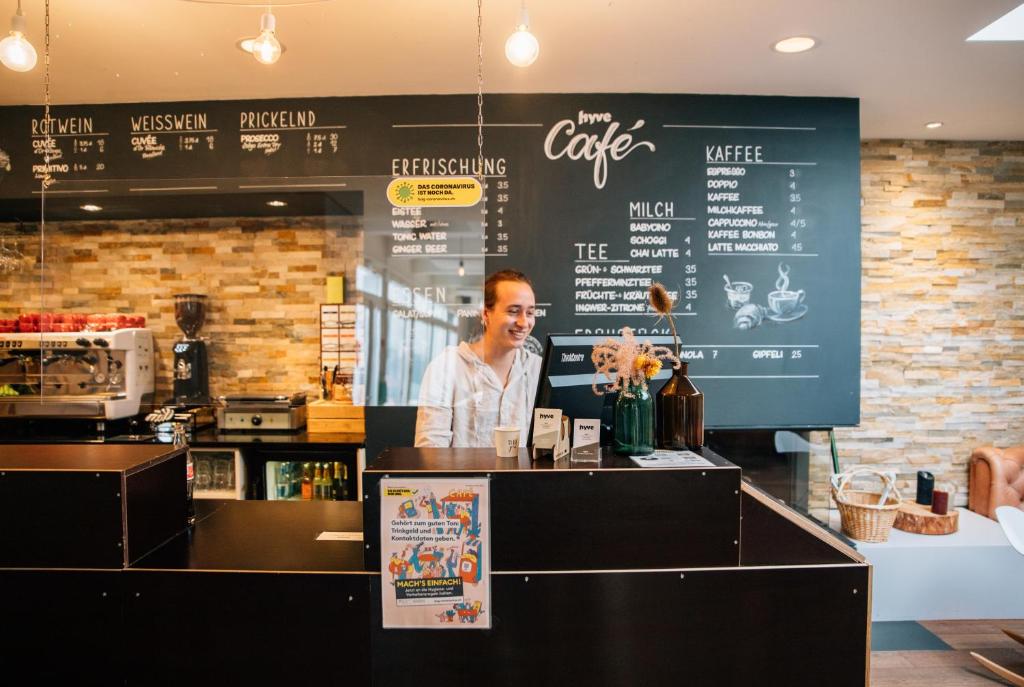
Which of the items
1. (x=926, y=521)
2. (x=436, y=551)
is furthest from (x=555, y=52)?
(x=926, y=521)

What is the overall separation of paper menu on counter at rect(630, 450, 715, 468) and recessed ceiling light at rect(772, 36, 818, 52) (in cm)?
201

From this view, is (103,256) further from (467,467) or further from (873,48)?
(873,48)

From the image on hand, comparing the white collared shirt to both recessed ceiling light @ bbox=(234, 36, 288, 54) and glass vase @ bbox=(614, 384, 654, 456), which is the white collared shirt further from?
recessed ceiling light @ bbox=(234, 36, 288, 54)

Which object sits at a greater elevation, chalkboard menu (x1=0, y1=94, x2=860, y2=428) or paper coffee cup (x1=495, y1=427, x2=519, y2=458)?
chalkboard menu (x1=0, y1=94, x2=860, y2=428)

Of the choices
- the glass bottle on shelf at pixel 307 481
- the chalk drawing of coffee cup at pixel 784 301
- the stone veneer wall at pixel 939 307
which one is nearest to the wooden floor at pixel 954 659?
the stone veneer wall at pixel 939 307

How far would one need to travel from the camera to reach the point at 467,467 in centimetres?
161

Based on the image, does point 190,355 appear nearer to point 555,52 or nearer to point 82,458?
point 82,458

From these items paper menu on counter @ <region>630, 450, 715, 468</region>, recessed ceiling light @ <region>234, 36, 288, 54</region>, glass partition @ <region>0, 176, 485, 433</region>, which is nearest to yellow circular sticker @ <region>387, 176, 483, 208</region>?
glass partition @ <region>0, 176, 485, 433</region>

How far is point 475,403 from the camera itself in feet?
8.68

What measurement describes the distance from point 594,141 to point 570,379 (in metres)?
1.92

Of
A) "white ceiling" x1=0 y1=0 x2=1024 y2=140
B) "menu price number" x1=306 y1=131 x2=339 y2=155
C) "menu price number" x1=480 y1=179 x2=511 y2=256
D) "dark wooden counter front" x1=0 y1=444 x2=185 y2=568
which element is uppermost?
"white ceiling" x1=0 y1=0 x2=1024 y2=140

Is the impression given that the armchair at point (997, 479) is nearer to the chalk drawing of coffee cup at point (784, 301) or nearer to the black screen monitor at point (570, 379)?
the chalk drawing of coffee cup at point (784, 301)

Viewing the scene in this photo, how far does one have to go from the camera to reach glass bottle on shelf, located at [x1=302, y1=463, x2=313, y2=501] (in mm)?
3537

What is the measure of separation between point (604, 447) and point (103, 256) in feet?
Answer: 12.1
